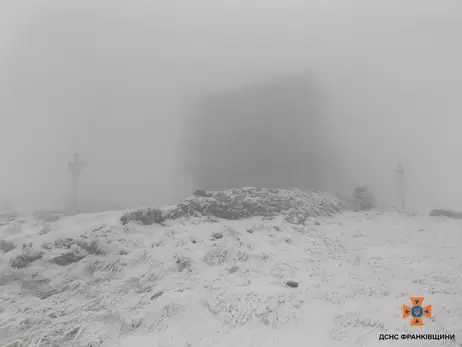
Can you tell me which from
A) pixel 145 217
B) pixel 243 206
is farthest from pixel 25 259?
pixel 243 206

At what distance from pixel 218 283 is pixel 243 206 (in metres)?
7.66

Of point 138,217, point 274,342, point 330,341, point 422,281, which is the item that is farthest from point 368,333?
point 138,217

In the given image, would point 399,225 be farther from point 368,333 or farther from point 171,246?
point 171,246

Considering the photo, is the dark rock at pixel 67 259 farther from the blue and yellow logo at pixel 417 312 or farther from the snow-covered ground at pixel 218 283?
the blue and yellow logo at pixel 417 312

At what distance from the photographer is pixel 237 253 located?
10594 mm

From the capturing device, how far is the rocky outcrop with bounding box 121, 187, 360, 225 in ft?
46.3

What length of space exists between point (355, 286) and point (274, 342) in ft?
11.5

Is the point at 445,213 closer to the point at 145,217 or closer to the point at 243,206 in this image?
the point at 243,206

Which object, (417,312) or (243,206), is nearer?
(417,312)

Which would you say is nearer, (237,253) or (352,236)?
(237,253)

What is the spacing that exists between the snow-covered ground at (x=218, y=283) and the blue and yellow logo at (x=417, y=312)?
133 mm

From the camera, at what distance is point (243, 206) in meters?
16.0

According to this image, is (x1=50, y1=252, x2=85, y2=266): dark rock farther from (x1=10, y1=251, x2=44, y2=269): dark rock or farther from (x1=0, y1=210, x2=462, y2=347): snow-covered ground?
(x1=10, y1=251, x2=44, y2=269): dark rock

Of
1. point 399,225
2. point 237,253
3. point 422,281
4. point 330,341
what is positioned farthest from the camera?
point 399,225
